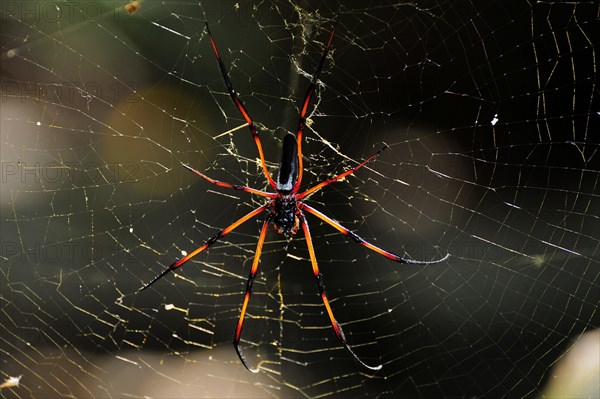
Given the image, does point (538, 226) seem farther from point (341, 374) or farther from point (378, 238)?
point (341, 374)

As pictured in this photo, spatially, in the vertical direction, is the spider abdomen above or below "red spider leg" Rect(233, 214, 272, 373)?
above

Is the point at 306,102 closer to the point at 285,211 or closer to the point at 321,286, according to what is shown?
the point at 285,211

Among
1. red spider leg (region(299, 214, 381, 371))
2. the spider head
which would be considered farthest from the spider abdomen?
red spider leg (region(299, 214, 381, 371))

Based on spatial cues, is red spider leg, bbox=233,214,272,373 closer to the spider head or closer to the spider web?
the spider head

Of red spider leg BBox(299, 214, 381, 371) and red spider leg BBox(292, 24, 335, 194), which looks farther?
red spider leg BBox(299, 214, 381, 371)

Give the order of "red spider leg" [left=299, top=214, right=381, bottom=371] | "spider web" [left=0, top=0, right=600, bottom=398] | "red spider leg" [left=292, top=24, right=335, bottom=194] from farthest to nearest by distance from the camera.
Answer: "spider web" [left=0, top=0, right=600, bottom=398] → "red spider leg" [left=299, top=214, right=381, bottom=371] → "red spider leg" [left=292, top=24, right=335, bottom=194]

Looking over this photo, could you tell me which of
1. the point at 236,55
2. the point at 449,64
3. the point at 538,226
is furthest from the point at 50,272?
the point at 538,226

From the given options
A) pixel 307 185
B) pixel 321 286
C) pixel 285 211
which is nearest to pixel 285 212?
pixel 285 211

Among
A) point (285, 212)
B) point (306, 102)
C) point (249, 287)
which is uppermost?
point (306, 102)
